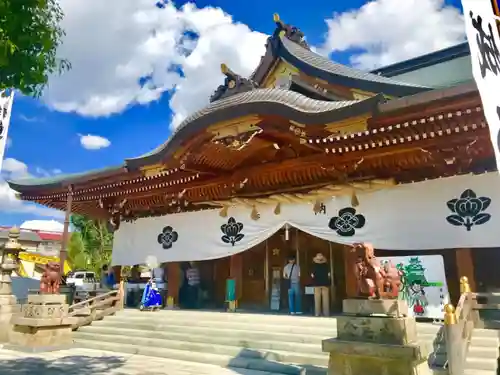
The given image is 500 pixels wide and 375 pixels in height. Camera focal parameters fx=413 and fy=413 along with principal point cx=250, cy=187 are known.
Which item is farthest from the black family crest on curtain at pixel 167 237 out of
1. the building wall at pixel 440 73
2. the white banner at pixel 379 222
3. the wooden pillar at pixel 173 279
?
the building wall at pixel 440 73

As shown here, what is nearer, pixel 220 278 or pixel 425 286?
pixel 425 286

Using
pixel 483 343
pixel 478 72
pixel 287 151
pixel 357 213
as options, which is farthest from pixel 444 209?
pixel 478 72

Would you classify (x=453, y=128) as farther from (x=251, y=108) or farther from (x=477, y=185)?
(x=251, y=108)

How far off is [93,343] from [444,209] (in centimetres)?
869

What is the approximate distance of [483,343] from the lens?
697cm

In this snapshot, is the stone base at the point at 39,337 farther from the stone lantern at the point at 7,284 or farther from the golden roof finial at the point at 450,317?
the golden roof finial at the point at 450,317

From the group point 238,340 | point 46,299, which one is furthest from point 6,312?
point 238,340

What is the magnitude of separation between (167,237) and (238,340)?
582cm

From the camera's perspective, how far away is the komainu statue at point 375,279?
589cm

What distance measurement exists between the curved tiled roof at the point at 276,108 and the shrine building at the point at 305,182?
0.03 metres

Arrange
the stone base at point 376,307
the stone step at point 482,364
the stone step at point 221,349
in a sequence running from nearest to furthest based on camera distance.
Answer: the stone base at point 376,307
the stone step at point 482,364
the stone step at point 221,349

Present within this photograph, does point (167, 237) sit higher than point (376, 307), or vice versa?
point (167, 237)

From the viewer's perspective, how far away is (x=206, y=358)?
8148 mm

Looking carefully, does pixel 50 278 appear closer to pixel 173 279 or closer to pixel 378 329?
pixel 173 279
